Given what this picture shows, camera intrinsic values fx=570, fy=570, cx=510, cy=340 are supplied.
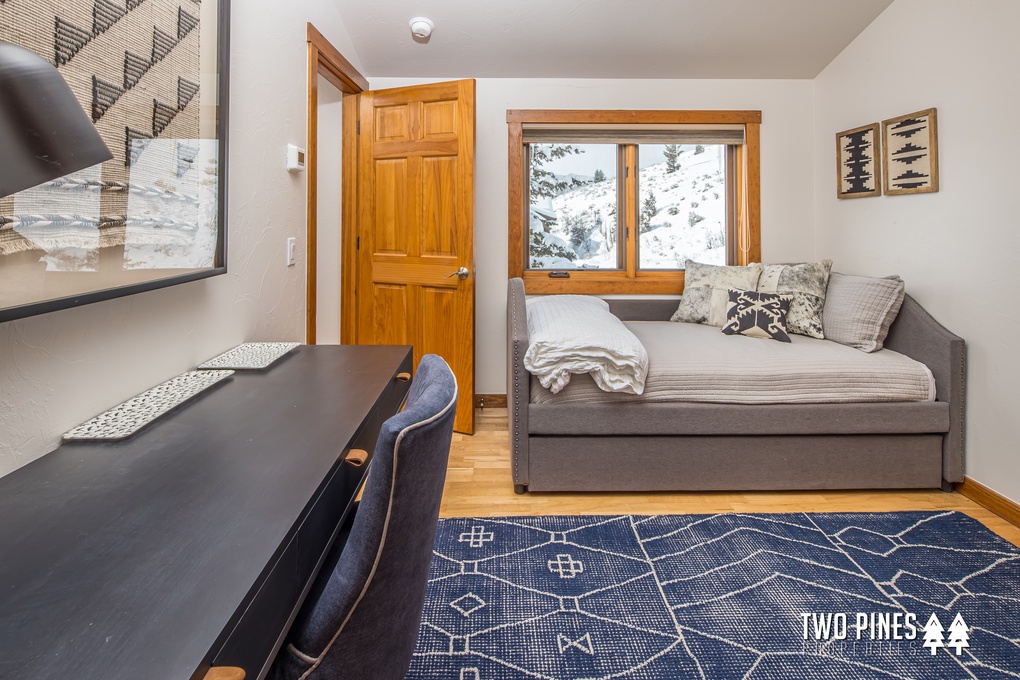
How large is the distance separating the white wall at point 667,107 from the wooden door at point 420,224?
1.54 ft

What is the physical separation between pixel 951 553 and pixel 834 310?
4.28 ft

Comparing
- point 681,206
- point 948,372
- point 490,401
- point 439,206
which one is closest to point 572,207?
point 681,206

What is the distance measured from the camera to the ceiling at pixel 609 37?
2.91 meters

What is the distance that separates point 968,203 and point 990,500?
1.22 metres

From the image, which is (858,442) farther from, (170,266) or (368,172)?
(368,172)

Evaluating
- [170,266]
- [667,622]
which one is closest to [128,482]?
[170,266]

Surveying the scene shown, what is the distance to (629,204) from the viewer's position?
3.75 meters

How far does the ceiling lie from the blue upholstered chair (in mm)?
2823

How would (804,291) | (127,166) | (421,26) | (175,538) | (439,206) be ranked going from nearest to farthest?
(175,538) → (127,166) → (421,26) → (804,291) → (439,206)

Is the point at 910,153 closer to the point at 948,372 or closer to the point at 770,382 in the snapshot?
the point at 948,372

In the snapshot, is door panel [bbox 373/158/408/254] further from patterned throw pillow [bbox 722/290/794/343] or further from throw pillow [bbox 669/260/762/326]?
patterned throw pillow [bbox 722/290/794/343]

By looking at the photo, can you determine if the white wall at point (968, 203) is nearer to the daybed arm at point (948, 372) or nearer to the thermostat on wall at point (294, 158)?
the daybed arm at point (948, 372)

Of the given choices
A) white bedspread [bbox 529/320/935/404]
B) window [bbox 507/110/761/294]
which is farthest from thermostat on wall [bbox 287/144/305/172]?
window [bbox 507/110/761/294]

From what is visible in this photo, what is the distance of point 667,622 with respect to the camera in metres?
1.60
